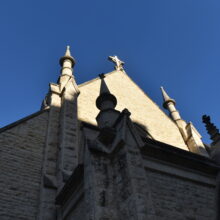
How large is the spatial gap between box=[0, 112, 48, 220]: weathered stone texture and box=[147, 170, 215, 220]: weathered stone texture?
3.57 meters

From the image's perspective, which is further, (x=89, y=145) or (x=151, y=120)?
(x=151, y=120)

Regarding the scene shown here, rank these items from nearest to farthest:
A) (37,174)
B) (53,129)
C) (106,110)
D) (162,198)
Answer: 1. (162,198)
2. (106,110)
3. (37,174)
4. (53,129)

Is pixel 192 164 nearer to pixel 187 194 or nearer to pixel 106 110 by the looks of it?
pixel 187 194

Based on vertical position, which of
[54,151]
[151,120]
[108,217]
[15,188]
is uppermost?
[151,120]

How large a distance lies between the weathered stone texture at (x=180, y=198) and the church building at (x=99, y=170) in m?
0.02

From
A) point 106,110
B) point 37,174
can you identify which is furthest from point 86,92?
point 106,110

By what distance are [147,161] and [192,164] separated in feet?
3.77

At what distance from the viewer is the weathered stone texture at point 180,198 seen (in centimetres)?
516

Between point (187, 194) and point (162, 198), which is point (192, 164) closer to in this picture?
point (187, 194)

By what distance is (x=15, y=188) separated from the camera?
24.7 feet

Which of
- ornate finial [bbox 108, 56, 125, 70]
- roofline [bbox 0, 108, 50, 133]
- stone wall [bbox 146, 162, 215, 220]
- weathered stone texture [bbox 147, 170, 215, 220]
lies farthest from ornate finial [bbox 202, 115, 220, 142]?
ornate finial [bbox 108, 56, 125, 70]

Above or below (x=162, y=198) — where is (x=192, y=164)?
above

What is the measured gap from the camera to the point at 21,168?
8.12 metres

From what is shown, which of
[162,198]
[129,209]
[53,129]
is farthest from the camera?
[53,129]
